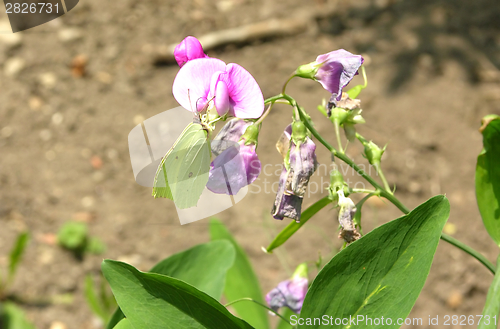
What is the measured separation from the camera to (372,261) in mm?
792

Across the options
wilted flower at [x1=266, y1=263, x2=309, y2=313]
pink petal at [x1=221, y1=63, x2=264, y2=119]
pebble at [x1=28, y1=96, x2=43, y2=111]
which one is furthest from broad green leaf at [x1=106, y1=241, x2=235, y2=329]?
pebble at [x1=28, y1=96, x2=43, y2=111]

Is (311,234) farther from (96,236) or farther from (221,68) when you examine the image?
(221,68)

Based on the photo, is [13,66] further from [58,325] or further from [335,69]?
[335,69]

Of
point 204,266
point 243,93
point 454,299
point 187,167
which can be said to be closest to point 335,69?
point 243,93

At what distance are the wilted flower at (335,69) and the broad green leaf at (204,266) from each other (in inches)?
22.9

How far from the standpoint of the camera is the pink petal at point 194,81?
723 mm

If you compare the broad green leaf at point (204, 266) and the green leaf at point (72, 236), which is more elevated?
the broad green leaf at point (204, 266)

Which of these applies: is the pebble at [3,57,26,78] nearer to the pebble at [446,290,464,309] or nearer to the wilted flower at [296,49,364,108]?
the wilted flower at [296,49,364,108]

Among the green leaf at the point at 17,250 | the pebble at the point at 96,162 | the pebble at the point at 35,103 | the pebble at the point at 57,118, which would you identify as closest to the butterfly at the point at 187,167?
the green leaf at the point at 17,250

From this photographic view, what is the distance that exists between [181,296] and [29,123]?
2181 mm

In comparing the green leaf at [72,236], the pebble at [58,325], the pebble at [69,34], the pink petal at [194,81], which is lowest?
the pebble at [58,325]

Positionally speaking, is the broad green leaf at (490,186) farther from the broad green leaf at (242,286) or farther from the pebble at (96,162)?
the pebble at (96,162)

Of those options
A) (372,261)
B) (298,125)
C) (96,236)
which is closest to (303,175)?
(298,125)

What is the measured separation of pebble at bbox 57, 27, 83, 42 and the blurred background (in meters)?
0.01
